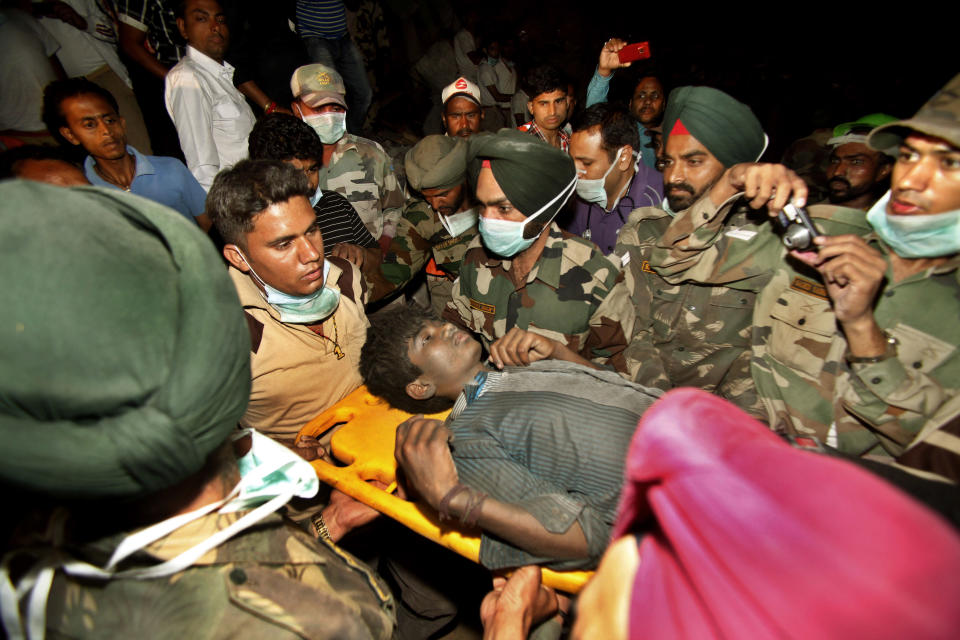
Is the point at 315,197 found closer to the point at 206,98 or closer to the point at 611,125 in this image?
the point at 206,98

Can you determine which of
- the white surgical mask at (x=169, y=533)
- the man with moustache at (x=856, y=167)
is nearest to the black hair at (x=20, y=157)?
the white surgical mask at (x=169, y=533)

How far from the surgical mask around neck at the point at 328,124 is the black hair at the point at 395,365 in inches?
99.3

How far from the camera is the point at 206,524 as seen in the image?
3.63 ft

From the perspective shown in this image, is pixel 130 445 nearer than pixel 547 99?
Yes

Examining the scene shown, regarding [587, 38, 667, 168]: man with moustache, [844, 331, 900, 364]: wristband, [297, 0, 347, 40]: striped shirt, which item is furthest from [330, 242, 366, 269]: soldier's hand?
[297, 0, 347, 40]: striped shirt

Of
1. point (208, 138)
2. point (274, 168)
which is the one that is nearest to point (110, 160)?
point (208, 138)

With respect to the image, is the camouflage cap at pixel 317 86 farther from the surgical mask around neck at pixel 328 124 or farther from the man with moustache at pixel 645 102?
the man with moustache at pixel 645 102

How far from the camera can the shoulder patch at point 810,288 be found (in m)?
2.03

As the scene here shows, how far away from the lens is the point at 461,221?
3666 mm

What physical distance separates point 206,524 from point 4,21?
5452 millimetres

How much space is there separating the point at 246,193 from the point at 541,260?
1.75 meters

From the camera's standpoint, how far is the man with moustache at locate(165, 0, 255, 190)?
3.93 meters

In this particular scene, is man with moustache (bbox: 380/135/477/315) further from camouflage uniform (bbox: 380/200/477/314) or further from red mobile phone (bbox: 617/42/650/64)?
red mobile phone (bbox: 617/42/650/64)

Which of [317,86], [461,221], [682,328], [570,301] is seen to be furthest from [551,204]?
[317,86]
